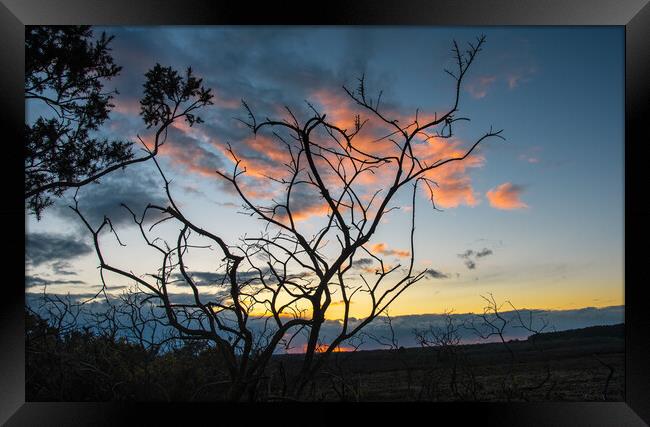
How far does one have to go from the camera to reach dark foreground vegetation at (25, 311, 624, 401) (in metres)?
3.61

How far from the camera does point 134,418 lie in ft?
10.1

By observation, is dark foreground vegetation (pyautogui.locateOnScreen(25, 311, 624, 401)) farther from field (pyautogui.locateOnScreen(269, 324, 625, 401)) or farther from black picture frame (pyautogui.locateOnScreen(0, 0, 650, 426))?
black picture frame (pyautogui.locateOnScreen(0, 0, 650, 426))

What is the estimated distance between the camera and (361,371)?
12.5ft

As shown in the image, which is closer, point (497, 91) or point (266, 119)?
point (266, 119)

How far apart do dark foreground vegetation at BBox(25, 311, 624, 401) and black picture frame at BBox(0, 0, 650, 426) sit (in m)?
0.49

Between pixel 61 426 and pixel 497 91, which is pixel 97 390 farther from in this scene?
pixel 497 91

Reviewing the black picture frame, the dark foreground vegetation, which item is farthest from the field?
the black picture frame
